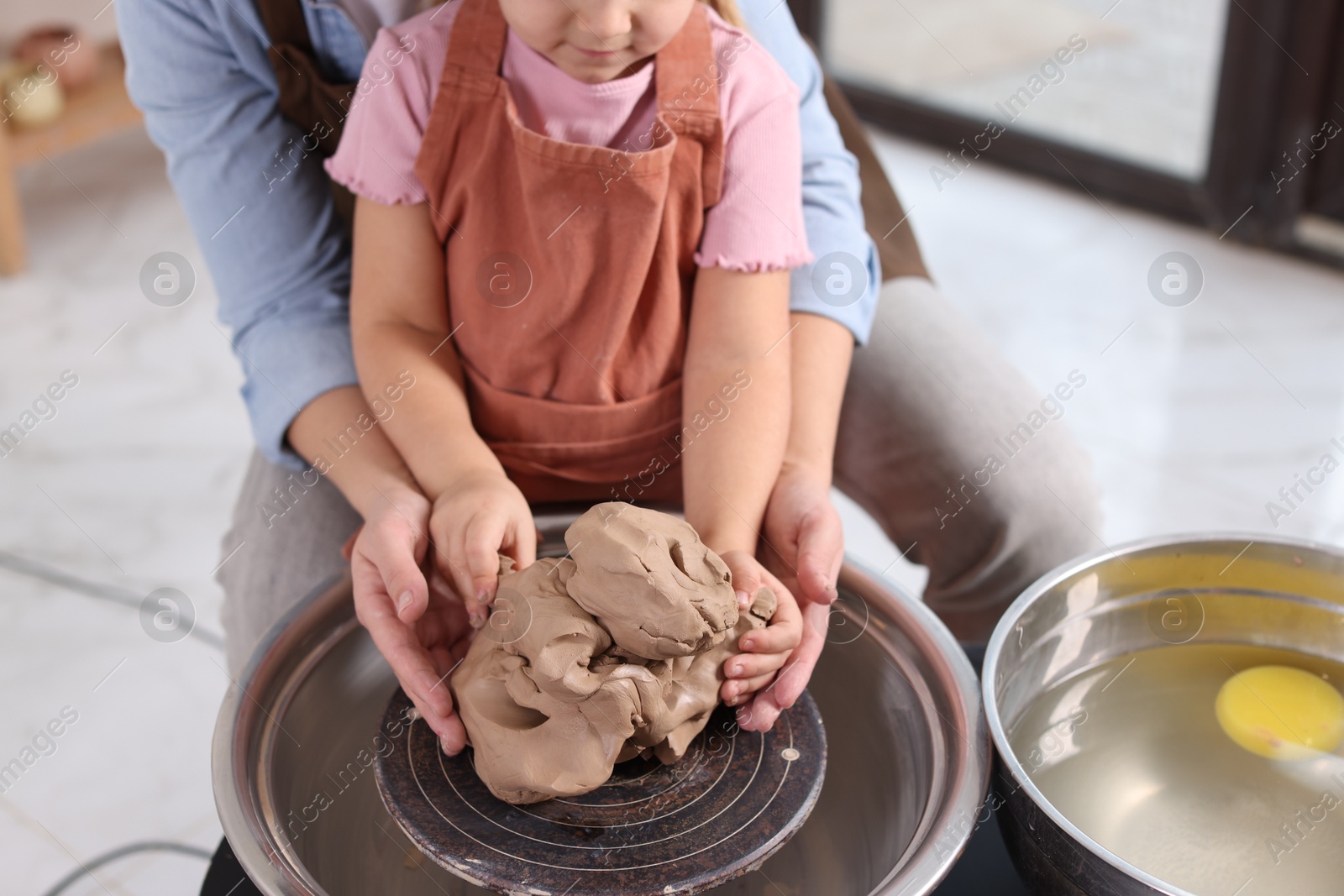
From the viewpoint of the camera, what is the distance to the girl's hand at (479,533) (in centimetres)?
73

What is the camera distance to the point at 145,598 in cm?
156

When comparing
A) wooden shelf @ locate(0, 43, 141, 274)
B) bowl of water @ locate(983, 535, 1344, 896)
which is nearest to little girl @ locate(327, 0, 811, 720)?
bowl of water @ locate(983, 535, 1344, 896)

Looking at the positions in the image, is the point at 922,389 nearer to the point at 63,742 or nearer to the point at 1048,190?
the point at 63,742

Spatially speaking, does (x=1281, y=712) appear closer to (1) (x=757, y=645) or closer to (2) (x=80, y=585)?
(1) (x=757, y=645)

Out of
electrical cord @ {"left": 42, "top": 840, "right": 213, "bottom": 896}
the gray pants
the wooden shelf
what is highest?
the gray pants

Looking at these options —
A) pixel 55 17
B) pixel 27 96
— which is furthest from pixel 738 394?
pixel 55 17

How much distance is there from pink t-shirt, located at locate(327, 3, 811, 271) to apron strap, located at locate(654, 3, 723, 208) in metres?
0.01

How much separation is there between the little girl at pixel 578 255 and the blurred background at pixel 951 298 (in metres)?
0.24

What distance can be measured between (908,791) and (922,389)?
395 millimetres

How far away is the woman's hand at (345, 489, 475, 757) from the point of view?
0.70 meters

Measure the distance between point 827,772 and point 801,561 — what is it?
5.1 inches

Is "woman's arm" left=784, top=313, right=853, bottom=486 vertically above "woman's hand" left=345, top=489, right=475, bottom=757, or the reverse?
"woman's arm" left=784, top=313, right=853, bottom=486

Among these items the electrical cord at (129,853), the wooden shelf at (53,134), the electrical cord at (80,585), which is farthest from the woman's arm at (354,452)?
the wooden shelf at (53,134)

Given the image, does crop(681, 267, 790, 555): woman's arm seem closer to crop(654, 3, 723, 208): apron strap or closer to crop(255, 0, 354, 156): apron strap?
crop(654, 3, 723, 208): apron strap
